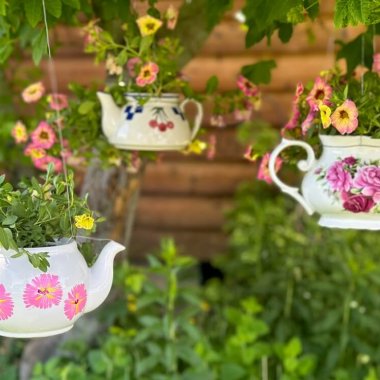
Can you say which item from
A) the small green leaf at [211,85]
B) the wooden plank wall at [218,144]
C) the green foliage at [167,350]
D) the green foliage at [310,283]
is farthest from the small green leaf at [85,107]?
the wooden plank wall at [218,144]

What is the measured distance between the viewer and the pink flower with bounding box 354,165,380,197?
120cm

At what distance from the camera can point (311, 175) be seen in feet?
4.22

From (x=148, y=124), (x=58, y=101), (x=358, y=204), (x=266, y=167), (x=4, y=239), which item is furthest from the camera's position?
(x=58, y=101)

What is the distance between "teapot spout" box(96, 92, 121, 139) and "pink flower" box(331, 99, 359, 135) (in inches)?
20.4

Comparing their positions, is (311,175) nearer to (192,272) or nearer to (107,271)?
(107,271)

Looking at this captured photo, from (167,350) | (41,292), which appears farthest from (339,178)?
(167,350)

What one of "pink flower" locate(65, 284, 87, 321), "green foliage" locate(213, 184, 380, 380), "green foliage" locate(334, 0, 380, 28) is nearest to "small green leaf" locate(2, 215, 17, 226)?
"pink flower" locate(65, 284, 87, 321)

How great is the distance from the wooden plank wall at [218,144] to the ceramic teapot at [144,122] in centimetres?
168

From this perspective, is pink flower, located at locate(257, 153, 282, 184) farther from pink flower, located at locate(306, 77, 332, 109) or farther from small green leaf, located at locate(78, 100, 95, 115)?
small green leaf, located at locate(78, 100, 95, 115)

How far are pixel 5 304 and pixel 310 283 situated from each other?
1.60 meters

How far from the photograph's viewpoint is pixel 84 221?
106 centimetres

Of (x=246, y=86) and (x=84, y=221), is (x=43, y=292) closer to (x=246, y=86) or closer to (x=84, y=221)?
(x=84, y=221)

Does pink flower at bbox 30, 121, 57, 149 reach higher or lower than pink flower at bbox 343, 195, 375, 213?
higher

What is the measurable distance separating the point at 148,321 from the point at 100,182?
0.42 metres
